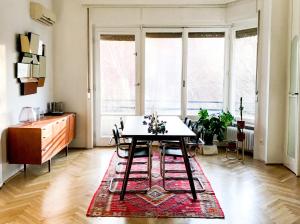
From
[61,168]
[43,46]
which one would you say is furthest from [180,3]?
[61,168]

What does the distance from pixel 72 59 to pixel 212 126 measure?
3.08 metres

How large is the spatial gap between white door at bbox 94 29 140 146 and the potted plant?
4.73ft

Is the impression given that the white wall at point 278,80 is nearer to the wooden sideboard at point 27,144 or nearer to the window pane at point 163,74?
the window pane at point 163,74

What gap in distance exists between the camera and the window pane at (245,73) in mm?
6566

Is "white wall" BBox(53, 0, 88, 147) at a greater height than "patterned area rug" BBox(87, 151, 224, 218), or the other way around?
"white wall" BBox(53, 0, 88, 147)

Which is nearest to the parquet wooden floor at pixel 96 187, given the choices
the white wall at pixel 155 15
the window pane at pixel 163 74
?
the window pane at pixel 163 74

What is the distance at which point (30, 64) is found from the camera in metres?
5.43

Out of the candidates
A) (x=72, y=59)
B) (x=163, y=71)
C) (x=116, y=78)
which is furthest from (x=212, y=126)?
(x=72, y=59)

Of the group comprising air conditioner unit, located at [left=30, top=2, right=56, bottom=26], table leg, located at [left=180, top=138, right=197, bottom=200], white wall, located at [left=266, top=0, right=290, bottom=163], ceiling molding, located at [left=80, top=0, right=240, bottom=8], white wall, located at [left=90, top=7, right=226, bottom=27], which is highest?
ceiling molding, located at [left=80, top=0, right=240, bottom=8]

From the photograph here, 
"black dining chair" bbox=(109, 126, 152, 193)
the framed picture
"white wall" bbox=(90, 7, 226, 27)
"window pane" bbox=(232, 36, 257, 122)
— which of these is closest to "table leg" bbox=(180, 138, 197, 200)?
"black dining chair" bbox=(109, 126, 152, 193)

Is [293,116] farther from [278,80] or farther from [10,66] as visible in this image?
[10,66]

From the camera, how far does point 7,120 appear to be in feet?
15.6

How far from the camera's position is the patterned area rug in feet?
11.9

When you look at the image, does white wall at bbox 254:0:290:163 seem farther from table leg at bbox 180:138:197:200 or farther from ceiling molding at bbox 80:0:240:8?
table leg at bbox 180:138:197:200
